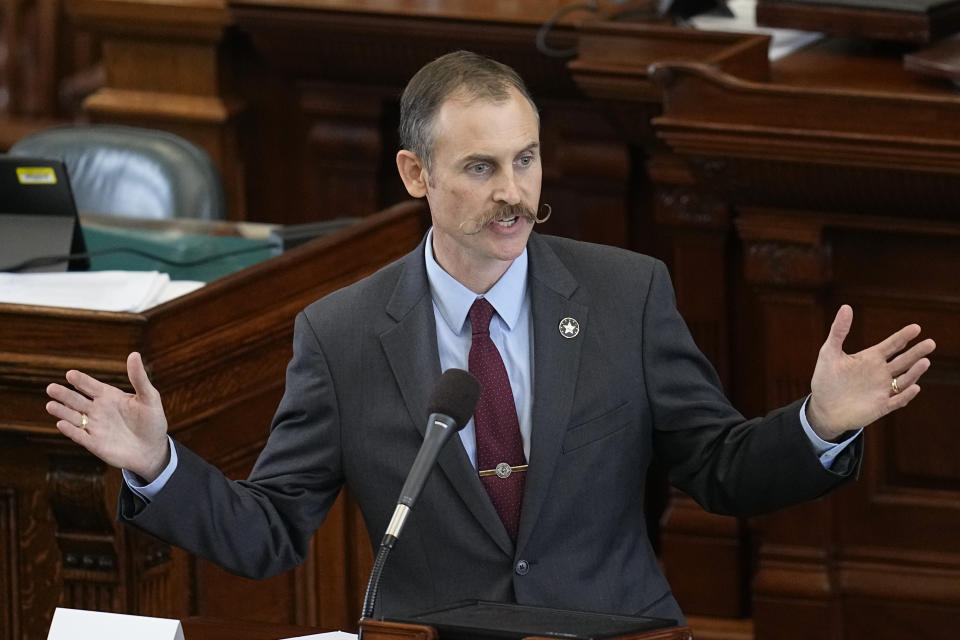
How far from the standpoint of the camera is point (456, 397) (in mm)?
1872

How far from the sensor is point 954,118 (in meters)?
3.06

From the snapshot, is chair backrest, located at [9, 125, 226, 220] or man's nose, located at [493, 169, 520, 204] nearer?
man's nose, located at [493, 169, 520, 204]

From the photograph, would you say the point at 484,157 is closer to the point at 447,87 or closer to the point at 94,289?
the point at 447,87

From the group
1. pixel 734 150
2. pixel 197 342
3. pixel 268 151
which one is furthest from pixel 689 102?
pixel 268 151

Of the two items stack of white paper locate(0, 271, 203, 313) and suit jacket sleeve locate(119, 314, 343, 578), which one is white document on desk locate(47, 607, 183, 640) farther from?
stack of white paper locate(0, 271, 203, 313)

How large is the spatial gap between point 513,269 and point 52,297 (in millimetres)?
930

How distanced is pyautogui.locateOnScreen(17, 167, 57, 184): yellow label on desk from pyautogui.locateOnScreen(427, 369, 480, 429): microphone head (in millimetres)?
1491

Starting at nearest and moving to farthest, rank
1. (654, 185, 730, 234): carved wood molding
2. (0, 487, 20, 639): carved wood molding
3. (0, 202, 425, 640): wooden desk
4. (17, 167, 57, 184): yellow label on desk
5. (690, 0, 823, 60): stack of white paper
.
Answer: (0, 202, 425, 640): wooden desk → (0, 487, 20, 639): carved wood molding → (17, 167, 57, 184): yellow label on desk → (690, 0, 823, 60): stack of white paper → (654, 185, 730, 234): carved wood molding

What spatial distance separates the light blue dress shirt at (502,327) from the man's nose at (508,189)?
166 millimetres

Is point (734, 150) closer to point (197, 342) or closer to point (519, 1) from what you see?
point (197, 342)

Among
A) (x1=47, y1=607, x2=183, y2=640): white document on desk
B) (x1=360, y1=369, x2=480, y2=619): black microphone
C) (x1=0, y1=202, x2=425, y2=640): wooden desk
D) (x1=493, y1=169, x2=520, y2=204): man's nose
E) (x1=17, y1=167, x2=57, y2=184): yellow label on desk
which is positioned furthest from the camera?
(x1=17, y1=167, x2=57, y2=184): yellow label on desk

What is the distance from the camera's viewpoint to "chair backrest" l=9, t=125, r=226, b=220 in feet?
12.5

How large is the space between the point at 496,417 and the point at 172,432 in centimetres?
70

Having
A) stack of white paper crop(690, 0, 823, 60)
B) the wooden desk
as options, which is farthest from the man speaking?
stack of white paper crop(690, 0, 823, 60)
